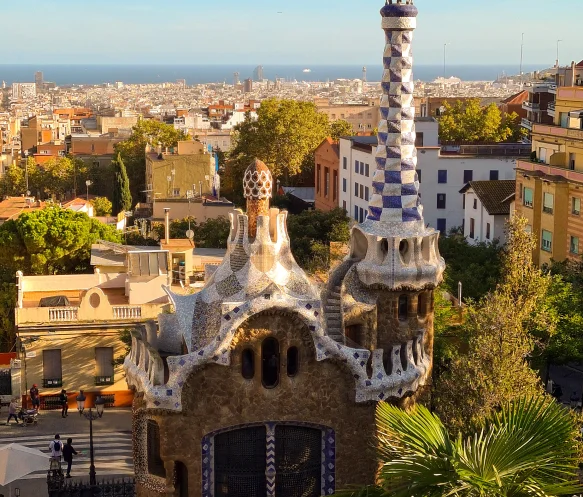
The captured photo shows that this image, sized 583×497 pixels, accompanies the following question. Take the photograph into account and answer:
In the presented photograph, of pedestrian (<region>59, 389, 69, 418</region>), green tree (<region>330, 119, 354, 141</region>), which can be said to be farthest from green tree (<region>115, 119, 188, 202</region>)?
pedestrian (<region>59, 389, 69, 418</region>)

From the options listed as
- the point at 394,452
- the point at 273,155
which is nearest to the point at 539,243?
the point at 394,452

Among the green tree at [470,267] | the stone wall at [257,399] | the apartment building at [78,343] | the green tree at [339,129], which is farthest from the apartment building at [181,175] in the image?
the stone wall at [257,399]

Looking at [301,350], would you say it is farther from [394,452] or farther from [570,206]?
[570,206]

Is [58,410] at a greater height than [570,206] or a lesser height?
lesser

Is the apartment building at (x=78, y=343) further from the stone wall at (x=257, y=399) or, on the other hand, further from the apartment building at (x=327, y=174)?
the apartment building at (x=327, y=174)

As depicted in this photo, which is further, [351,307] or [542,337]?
[542,337]

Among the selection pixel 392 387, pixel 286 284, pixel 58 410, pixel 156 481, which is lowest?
pixel 58 410

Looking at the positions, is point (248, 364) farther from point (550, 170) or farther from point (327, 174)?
point (327, 174)

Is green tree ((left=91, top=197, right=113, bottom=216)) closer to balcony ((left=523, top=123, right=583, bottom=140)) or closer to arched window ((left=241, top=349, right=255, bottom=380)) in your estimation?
balcony ((left=523, top=123, right=583, bottom=140))
